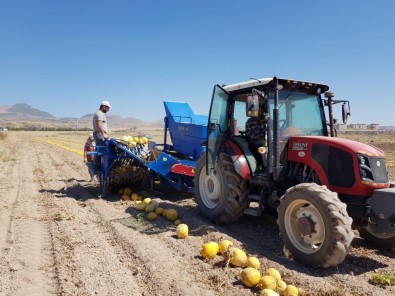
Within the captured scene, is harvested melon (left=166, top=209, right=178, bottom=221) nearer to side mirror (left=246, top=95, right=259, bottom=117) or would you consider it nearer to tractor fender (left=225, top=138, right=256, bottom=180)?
tractor fender (left=225, top=138, right=256, bottom=180)

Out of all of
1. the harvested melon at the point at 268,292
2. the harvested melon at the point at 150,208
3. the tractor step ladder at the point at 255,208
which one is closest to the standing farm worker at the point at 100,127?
the harvested melon at the point at 150,208

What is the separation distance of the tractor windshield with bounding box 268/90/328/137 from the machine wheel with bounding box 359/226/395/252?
164 cm

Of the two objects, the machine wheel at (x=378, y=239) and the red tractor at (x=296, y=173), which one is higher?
the red tractor at (x=296, y=173)

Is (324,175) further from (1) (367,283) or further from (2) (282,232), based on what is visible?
(1) (367,283)

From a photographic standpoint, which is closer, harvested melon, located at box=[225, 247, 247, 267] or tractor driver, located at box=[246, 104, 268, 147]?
harvested melon, located at box=[225, 247, 247, 267]

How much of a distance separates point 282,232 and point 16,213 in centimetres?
502

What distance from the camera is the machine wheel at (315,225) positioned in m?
3.99

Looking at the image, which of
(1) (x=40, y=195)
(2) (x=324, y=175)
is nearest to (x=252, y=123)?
(2) (x=324, y=175)

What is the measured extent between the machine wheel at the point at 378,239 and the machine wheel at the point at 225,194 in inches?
70.3

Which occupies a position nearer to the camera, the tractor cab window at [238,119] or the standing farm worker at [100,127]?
the tractor cab window at [238,119]

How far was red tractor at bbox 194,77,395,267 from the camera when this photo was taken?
13.8 ft

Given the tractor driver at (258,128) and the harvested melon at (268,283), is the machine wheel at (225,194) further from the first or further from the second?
the harvested melon at (268,283)

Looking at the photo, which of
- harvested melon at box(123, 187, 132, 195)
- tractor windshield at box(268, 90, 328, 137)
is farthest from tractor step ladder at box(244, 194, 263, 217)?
harvested melon at box(123, 187, 132, 195)

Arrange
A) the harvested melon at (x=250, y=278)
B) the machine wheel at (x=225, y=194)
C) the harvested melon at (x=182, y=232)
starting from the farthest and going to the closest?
the machine wheel at (x=225, y=194) < the harvested melon at (x=182, y=232) < the harvested melon at (x=250, y=278)
